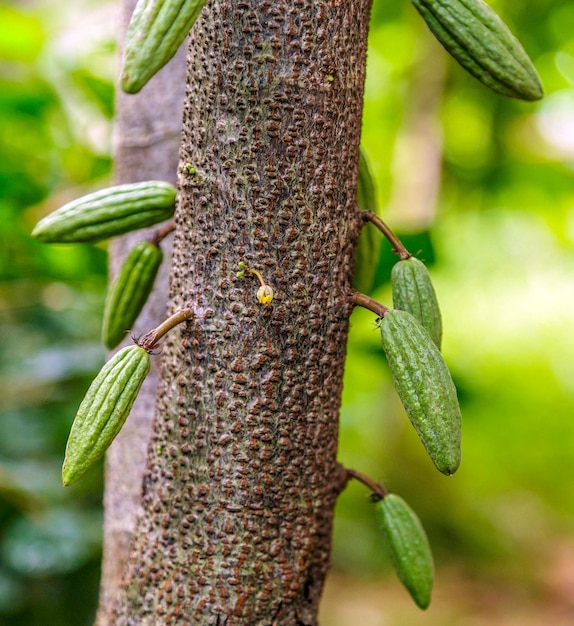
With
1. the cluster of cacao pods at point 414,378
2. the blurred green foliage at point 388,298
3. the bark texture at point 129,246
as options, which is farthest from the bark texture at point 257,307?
the blurred green foliage at point 388,298

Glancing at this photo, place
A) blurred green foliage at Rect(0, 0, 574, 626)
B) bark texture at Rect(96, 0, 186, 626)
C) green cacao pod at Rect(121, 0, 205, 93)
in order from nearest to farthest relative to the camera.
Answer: green cacao pod at Rect(121, 0, 205, 93) < bark texture at Rect(96, 0, 186, 626) < blurred green foliage at Rect(0, 0, 574, 626)

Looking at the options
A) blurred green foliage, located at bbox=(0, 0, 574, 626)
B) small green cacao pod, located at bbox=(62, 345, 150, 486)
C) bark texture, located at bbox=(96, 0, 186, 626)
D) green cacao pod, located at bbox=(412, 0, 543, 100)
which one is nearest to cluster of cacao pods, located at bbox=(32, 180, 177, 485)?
small green cacao pod, located at bbox=(62, 345, 150, 486)

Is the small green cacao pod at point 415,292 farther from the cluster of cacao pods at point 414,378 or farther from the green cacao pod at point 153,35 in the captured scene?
the green cacao pod at point 153,35

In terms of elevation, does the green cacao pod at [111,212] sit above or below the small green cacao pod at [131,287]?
above

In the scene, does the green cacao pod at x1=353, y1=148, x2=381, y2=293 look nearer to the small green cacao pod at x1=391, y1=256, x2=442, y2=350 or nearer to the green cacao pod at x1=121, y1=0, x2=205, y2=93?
the small green cacao pod at x1=391, y1=256, x2=442, y2=350

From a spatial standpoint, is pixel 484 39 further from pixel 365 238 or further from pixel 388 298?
pixel 388 298

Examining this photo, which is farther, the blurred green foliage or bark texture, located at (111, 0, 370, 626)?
the blurred green foliage

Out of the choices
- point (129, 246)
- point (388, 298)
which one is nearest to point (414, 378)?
point (129, 246)
